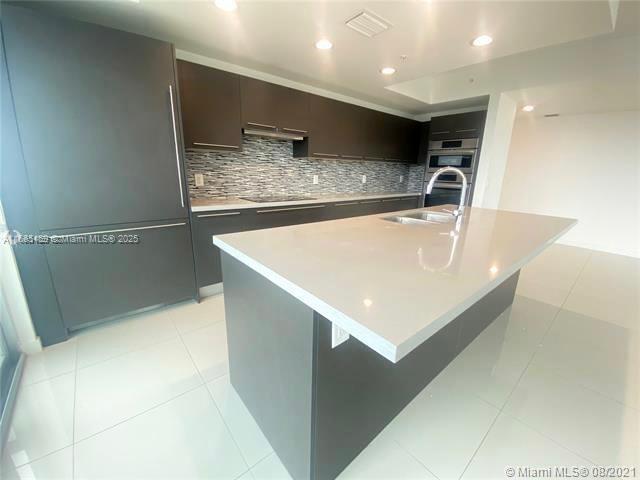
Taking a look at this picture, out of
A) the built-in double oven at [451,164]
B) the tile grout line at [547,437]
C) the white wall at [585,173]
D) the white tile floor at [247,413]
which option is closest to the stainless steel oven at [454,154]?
the built-in double oven at [451,164]

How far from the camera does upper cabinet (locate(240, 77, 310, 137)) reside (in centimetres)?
266

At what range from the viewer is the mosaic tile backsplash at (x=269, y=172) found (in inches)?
112

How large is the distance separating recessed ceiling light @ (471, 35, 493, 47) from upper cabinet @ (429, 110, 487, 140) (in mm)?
1925

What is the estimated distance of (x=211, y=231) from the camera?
2420 mm

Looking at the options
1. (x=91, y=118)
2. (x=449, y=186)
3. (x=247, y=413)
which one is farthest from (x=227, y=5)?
(x=449, y=186)

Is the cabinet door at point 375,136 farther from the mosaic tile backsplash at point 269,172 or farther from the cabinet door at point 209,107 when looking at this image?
the cabinet door at point 209,107

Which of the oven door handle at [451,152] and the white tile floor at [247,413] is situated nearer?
the white tile floor at [247,413]

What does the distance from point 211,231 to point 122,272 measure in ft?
2.39

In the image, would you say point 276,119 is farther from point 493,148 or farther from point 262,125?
point 493,148

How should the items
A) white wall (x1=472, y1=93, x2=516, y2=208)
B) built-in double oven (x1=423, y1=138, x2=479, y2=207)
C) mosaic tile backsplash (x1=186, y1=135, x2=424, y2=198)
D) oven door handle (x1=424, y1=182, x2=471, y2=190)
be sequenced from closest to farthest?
mosaic tile backsplash (x1=186, y1=135, x2=424, y2=198) → white wall (x1=472, y1=93, x2=516, y2=208) → built-in double oven (x1=423, y1=138, x2=479, y2=207) → oven door handle (x1=424, y1=182, x2=471, y2=190)

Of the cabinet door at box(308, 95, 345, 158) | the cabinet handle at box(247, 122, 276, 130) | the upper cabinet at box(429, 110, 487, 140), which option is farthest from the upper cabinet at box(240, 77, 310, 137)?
the upper cabinet at box(429, 110, 487, 140)

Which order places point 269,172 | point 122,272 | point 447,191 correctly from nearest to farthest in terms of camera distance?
point 122,272, point 269,172, point 447,191

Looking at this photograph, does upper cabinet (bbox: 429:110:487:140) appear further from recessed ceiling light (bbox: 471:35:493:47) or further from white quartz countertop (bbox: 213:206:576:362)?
white quartz countertop (bbox: 213:206:576:362)

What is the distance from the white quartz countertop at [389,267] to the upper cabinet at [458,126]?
2.49 m
